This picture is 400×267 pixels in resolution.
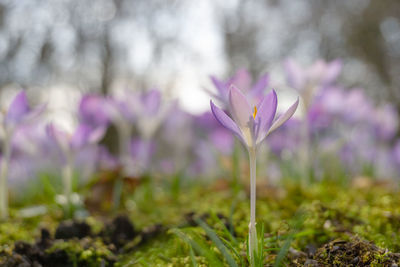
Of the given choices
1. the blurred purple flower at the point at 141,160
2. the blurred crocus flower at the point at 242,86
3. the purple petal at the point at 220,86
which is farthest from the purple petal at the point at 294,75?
the blurred purple flower at the point at 141,160

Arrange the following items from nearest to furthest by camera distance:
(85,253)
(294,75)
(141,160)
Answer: (85,253), (294,75), (141,160)

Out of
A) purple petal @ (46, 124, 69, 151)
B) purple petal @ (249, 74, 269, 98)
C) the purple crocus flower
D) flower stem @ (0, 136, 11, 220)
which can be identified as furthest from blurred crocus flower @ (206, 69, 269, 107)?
flower stem @ (0, 136, 11, 220)

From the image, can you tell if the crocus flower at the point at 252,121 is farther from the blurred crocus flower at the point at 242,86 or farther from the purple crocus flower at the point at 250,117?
the blurred crocus flower at the point at 242,86

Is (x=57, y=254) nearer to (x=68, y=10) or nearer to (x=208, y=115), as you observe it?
(x=208, y=115)

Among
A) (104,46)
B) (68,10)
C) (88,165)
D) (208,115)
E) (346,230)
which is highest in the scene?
(68,10)

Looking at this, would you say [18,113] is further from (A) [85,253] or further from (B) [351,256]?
(B) [351,256]

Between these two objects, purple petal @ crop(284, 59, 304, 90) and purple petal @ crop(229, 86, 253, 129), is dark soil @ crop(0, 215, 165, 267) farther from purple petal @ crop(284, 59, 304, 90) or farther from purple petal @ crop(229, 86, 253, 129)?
purple petal @ crop(284, 59, 304, 90)

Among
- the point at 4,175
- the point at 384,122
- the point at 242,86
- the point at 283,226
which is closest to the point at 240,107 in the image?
the point at 283,226

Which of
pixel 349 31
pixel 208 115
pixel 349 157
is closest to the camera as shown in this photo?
pixel 208 115

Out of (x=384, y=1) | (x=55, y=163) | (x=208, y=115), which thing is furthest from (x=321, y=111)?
(x=384, y=1)
